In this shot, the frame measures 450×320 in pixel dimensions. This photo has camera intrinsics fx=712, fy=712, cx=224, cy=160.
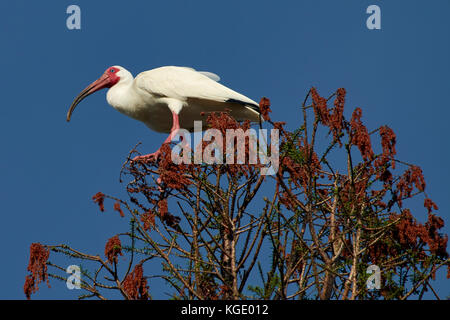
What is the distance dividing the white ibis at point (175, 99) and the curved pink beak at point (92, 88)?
0.50m

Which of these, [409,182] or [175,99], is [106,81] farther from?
[409,182]

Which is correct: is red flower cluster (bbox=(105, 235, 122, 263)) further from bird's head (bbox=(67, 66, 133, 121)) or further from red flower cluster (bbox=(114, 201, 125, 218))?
A: bird's head (bbox=(67, 66, 133, 121))

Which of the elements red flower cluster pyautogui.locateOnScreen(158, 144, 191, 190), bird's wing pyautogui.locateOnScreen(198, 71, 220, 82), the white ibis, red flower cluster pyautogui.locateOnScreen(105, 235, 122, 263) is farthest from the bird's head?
red flower cluster pyautogui.locateOnScreen(105, 235, 122, 263)

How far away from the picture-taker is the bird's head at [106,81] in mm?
10656

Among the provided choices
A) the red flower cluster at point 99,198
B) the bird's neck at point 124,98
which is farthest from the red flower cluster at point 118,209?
the bird's neck at point 124,98

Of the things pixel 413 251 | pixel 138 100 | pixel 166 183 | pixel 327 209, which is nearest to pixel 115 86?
pixel 138 100

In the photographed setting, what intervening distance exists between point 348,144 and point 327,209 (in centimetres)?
84

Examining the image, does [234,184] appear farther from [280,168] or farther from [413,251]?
[413,251]

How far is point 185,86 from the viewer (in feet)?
30.8

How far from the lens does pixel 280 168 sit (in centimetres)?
567

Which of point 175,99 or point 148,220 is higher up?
point 175,99

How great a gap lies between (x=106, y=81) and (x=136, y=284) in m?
5.54

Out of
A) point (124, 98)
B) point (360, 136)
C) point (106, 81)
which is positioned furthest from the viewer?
point (106, 81)

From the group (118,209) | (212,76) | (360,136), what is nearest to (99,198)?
(118,209)
